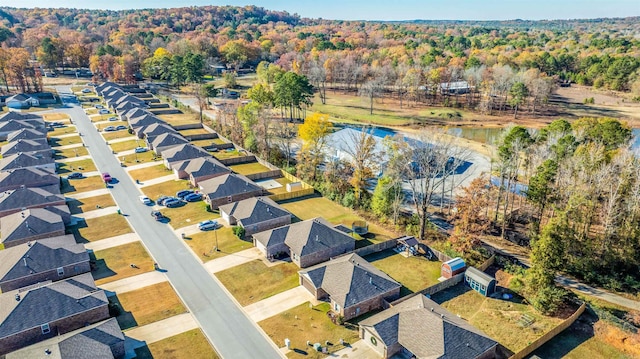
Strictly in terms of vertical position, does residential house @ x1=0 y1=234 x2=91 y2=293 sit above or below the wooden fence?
above

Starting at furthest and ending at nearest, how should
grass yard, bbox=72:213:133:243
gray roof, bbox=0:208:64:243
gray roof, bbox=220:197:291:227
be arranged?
gray roof, bbox=220:197:291:227 → grass yard, bbox=72:213:133:243 → gray roof, bbox=0:208:64:243

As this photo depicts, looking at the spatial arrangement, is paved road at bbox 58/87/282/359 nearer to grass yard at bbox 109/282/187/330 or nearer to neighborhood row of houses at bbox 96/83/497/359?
grass yard at bbox 109/282/187/330

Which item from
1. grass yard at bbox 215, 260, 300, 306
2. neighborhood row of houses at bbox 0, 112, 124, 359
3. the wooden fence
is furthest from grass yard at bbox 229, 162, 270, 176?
the wooden fence

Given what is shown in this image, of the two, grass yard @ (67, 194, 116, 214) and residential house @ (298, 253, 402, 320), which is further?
grass yard @ (67, 194, 116, 214)

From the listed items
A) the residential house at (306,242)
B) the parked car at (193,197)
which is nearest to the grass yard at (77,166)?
the parked car at (193,197)

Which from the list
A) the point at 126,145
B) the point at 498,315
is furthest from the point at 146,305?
the point at 126,145

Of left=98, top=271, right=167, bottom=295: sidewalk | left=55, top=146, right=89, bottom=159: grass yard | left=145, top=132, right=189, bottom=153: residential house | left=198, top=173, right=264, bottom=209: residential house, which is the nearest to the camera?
left=98, top=271, right=167, bottom=295: sidewalk

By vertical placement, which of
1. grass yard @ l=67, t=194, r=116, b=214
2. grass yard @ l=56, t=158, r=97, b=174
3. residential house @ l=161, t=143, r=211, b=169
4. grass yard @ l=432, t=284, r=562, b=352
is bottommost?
grass yard @ l=432, t=284, r=562, b=352
